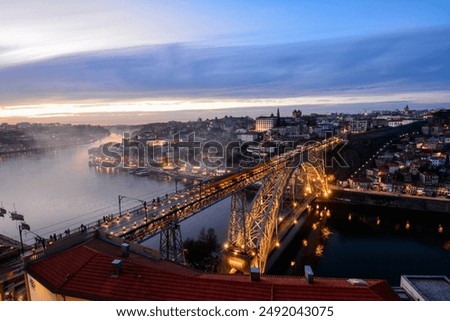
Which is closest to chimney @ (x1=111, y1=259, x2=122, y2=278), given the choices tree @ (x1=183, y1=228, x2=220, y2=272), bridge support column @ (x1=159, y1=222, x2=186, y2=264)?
bridge support column @ (x1=159, y1=222, x2=186, y2=264)

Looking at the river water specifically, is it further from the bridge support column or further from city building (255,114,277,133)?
city building (255,114,277,133)

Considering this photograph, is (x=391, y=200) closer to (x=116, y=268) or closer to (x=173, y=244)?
(x=173, y=244)

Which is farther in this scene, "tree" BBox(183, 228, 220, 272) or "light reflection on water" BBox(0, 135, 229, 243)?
"light reflection on water" BBox(0, 135, 229, 243)

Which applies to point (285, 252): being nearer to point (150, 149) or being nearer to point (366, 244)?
point (366, 244)

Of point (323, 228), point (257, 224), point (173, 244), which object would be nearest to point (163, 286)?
point (173, 244)

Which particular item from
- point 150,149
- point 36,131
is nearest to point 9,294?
point 150,149

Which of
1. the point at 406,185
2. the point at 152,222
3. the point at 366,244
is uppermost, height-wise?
the point at 152,222
